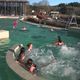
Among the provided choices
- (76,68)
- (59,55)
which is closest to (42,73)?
(76,68)

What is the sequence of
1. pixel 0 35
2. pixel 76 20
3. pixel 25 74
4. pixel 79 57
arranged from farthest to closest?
1. pixel 76 20
2. pixel 0 35
3. pixel 79 57
4. pixel 25 74

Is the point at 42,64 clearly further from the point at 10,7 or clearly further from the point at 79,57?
the point at 10,7

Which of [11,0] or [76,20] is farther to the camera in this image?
[11,0]

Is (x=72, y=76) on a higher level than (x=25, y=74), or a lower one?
lower

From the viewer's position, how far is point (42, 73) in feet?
40.0

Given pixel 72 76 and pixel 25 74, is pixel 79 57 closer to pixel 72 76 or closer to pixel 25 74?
pixel 72 76

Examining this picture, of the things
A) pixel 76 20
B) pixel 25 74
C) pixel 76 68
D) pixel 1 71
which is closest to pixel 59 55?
pixel 76 68

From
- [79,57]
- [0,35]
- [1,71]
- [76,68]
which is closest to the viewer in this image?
[1,71]

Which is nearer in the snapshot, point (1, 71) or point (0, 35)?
point (1, 71)

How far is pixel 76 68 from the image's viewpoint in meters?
14.2

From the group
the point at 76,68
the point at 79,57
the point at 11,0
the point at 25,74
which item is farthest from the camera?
the point at 11,0

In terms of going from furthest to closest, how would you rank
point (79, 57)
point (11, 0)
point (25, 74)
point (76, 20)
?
point (11, 0), point (76, 20), point (79, 57), point (25, 74)

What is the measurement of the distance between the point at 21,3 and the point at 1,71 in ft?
313

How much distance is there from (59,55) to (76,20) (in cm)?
3565
